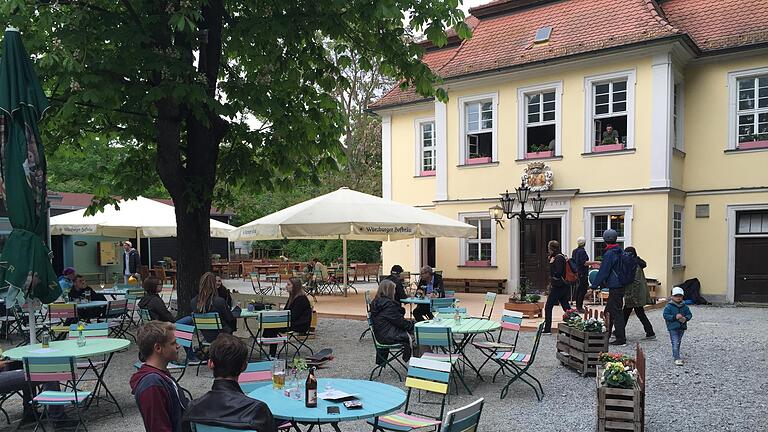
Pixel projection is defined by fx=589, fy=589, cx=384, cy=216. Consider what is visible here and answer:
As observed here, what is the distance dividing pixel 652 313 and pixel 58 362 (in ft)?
41.0

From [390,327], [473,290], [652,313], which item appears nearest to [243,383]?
[390,327]

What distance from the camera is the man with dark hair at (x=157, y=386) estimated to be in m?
3.50

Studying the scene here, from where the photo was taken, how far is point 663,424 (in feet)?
19.4

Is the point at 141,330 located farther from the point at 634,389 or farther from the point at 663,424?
the point at 663,424

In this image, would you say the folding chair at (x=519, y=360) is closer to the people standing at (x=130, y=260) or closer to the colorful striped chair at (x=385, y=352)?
the colorful striped chair at (x=385, y=352)

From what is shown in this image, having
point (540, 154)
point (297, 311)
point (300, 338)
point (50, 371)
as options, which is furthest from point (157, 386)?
point (540, 154)

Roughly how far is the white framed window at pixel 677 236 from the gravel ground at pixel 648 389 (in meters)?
5.25

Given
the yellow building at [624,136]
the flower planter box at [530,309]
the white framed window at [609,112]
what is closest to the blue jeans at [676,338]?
the flower planter box at [530,309]

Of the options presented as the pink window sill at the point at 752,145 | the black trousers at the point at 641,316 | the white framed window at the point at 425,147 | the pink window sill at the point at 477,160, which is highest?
the white framed window at the point at 425,147

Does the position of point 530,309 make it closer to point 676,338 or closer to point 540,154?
point 676,338

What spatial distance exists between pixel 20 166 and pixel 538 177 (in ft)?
46.0

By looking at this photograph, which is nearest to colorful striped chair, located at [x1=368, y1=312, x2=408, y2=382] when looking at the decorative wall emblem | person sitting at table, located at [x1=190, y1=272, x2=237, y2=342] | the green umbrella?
person sitting at table, located at [x1=190, y1=272, x2=237, y2=342]

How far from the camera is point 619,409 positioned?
5.38 meters

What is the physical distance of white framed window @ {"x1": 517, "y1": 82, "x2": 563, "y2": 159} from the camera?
17172 millimetres
